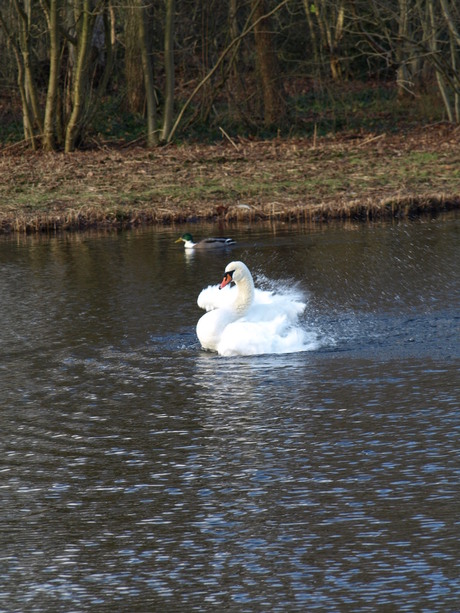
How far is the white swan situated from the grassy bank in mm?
8887

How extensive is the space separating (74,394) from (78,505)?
266 cm

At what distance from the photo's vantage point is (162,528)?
6148 mm

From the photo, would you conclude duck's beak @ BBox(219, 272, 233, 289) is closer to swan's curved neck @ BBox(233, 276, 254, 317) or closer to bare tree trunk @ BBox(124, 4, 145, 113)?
swan's curved neck @ BBox(233, 276, 254, 317)

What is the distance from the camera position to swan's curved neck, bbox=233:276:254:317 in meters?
10.6

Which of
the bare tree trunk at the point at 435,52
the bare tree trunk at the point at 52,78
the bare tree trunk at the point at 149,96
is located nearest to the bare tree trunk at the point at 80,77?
the bare tree trunk at the point at 52,78

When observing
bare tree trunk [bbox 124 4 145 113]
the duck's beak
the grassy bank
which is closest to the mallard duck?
the grassy bank

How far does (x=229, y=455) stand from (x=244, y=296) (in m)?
3.43

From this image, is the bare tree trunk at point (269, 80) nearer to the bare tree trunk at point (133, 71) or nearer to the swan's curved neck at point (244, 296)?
the bare tree trunk at point (133, 71)

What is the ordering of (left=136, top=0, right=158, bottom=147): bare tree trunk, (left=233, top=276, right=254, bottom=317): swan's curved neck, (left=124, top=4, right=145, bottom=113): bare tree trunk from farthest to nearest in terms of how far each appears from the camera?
1. (left=124, top=4, right=145, bottom=113): bare tree trunk
2. (left=136, top=0, right=158, bottom=147): bare tree trunk
3. (left=233, top=276, right=254, bottom=317): swan's curved neck

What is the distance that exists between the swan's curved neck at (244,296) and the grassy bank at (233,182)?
9.11 metres

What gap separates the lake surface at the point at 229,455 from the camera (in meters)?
5.45

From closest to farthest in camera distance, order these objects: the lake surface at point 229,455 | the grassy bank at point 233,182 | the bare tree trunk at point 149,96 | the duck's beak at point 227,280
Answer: the lake surface at point 229,455 → the duck's beak at point 227,280 → the grassy bank at point 233,182 → the bare tree trunk at point 149,96

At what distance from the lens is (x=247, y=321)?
1048 cm

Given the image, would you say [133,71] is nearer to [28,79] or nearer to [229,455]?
[28,79]
